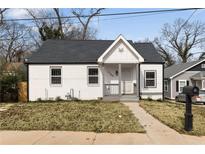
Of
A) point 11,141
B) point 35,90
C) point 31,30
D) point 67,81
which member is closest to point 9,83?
point 35,90

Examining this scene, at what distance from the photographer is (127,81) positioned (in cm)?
2072

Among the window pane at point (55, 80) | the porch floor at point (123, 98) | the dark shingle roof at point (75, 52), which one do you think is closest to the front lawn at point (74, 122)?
the porch floor at point (123, 98)

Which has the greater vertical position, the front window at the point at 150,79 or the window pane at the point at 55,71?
the window pane at the point at 55,71

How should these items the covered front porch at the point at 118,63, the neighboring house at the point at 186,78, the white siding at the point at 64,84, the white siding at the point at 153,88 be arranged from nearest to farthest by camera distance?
the covered front porch at the point at 118,63 → the white siding at the point at 64,84 → the white siding at the point at 153,88 → the neighboring house at the point at 186,78

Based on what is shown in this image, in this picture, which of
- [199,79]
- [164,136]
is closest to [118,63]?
[164,136]

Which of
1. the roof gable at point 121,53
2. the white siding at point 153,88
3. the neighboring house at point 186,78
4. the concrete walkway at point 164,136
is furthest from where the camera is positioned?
the neighboring house at point 186,78

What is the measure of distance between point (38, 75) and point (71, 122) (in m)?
10.7

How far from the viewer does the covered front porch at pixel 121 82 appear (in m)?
19.1

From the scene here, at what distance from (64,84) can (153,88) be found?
22.5 ft

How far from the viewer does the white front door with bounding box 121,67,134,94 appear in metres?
20.6

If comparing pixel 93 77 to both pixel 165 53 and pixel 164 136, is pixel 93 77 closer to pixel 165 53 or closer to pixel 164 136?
pixel 164 136

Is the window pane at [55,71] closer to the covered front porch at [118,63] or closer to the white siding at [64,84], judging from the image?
the white siding at [64,84]

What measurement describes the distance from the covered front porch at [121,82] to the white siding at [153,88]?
25.2 inches
